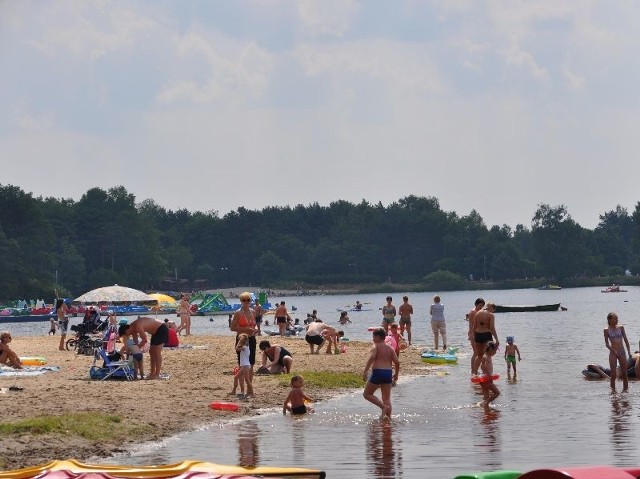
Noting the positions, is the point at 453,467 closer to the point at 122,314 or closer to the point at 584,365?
the point at 584,365

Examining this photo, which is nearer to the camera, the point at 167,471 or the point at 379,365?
the point at 167,471

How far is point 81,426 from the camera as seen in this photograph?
53.2 ft

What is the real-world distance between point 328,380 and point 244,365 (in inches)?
159

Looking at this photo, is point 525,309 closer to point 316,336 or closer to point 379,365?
point 316,336

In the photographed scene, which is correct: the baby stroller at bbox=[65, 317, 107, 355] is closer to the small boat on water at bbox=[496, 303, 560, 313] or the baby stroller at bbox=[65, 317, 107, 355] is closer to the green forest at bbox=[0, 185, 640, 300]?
the small boat on water at bbox=[496, 303, 560, 313]

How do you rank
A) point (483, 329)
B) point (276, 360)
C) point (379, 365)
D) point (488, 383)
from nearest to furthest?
point (379, 365) < point (488, 383) < point (483, 329) < point (276, 360)

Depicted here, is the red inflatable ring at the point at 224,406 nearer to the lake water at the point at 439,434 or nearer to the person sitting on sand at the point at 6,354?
the lake water at the point at 439,434

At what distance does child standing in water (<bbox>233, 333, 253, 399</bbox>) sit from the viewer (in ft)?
66.5

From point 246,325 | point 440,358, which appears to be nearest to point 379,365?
point 246,325

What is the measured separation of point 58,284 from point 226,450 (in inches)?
5067

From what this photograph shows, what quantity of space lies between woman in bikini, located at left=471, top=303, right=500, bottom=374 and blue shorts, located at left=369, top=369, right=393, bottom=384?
5.32m

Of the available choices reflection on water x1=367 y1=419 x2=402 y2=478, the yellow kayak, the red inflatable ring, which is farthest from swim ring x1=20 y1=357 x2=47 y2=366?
the yellow kayak

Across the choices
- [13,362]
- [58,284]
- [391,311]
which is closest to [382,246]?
[58,284]

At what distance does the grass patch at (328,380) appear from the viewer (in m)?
23.5
